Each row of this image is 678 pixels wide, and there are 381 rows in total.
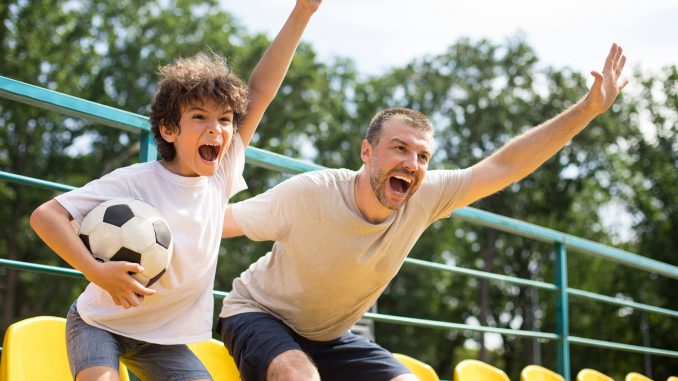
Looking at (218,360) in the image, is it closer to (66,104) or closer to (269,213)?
(269,213)

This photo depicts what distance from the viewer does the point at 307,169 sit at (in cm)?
333

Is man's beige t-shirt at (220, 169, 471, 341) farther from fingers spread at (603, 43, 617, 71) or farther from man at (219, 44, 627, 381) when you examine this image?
fingers spread at (603, 43, 617, 71)

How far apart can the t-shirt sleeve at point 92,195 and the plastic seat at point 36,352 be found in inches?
15.3

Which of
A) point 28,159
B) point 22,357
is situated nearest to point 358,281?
point 22,357

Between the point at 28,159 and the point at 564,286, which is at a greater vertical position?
the point at 28,159

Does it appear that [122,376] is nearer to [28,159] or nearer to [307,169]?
[307,169]

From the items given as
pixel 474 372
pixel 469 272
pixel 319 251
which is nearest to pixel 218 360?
pixel 319 251

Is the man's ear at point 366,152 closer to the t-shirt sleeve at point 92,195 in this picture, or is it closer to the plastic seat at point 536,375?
the t-shirt sleeve at point 92,195

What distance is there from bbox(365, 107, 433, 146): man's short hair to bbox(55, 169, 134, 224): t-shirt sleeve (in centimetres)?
102

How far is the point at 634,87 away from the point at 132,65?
17.5 meters

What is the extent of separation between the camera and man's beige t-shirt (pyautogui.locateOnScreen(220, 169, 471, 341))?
277 cm

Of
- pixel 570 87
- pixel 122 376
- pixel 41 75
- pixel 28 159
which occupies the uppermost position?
pixel 570 87

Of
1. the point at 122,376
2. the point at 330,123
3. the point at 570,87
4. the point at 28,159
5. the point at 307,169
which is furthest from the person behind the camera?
the point at 570,87

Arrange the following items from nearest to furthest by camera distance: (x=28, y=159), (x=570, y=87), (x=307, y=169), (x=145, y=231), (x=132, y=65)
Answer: (x=145, y=231) → (x=307, y=169) → (x=28, y=159) → (x=132, y=65) → (x=570, y=87)
